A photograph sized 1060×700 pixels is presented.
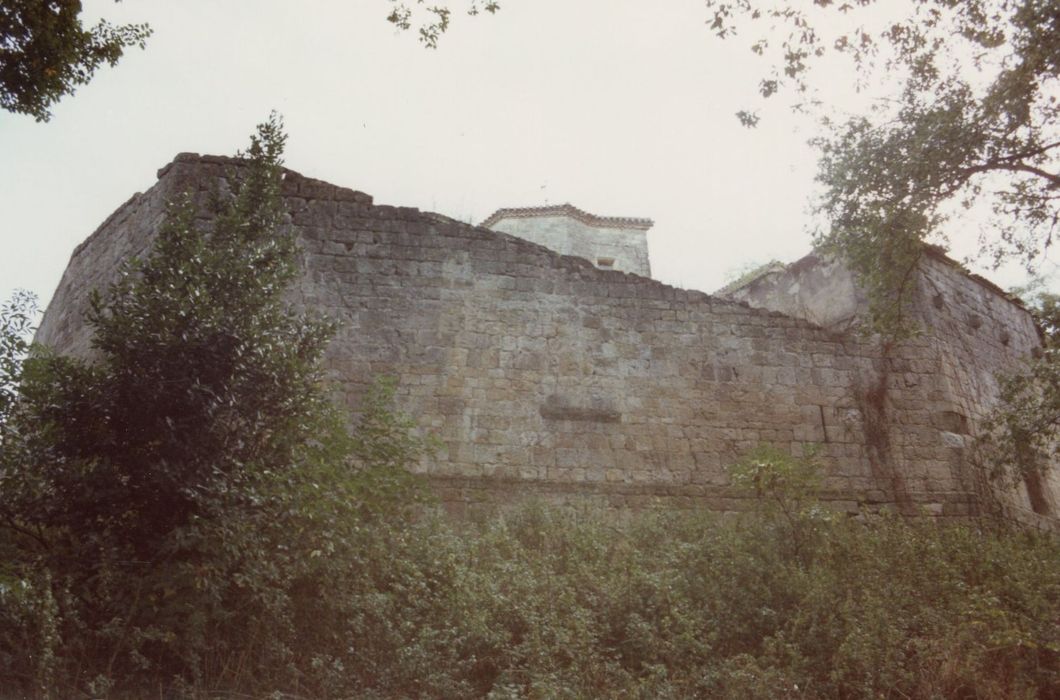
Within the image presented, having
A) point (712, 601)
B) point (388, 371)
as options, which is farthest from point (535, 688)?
point (388, 371)

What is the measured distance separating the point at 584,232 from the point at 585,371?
1672cm

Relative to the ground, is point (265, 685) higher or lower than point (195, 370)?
lower

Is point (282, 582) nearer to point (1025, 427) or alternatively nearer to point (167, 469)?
point (167, 469)

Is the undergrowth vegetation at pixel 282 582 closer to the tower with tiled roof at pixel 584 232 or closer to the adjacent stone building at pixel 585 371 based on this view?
the adjacent stone building at pixel 585 371

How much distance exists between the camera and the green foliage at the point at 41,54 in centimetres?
713

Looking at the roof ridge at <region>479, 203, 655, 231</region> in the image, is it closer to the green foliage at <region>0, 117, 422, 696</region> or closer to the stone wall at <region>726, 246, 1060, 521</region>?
the stone wall at <region>726, 246, 1060, 521</region>

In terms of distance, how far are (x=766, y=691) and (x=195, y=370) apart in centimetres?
430

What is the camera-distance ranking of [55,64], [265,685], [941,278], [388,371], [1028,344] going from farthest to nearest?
[1028,344] → [941,278] → [388,371] → [55,64] → [265,685]

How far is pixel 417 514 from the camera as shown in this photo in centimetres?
827

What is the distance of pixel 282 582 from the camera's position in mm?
5496

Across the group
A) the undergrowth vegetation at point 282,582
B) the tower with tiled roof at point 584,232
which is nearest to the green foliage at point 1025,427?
the undergrowth vegetation at point 282,582

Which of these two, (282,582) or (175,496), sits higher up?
(175,496)

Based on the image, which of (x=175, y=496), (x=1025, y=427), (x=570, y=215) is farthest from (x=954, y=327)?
(x=570, y=215)

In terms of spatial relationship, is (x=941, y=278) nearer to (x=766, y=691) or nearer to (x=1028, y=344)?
(x=1028, y=344)
